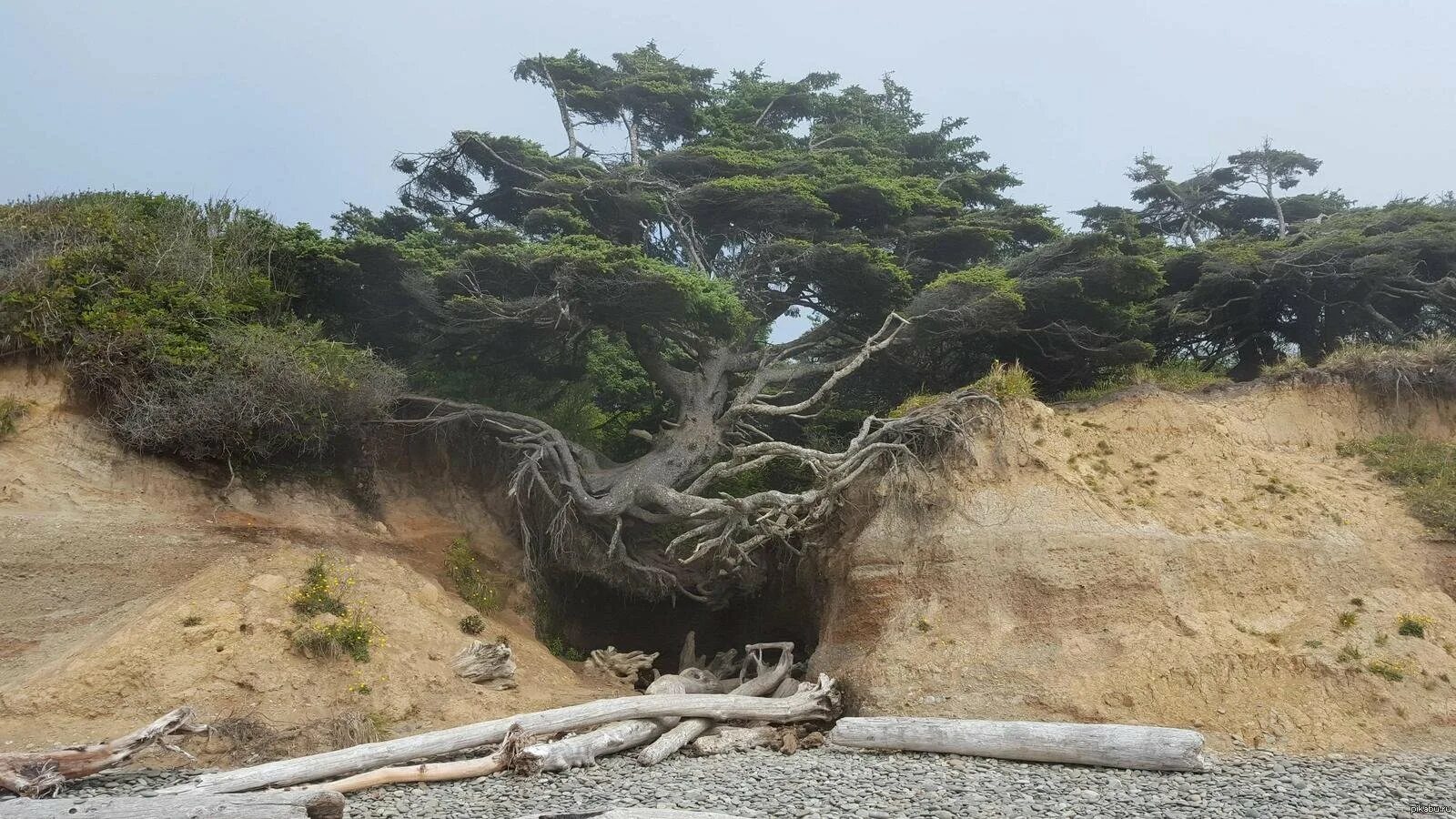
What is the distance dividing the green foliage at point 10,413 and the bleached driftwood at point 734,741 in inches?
429

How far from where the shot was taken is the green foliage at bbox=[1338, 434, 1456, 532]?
44.5 ft

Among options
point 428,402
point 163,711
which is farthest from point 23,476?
point 428,402

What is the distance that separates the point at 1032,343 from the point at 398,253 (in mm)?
12386

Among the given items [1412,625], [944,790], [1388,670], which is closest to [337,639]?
[944,790]

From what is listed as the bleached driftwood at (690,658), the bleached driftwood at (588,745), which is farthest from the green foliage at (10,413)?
the bleached driftwood at (690,658)

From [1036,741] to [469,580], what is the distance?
395 inches

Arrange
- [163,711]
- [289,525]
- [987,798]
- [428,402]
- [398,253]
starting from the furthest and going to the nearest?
[428,402] → [398,253] → [289,525] → [163,711] → [987,798]

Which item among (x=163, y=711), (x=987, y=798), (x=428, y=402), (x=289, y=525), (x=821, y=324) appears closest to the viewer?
(x=987, y=798)

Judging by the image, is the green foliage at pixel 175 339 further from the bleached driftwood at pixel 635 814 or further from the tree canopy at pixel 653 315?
the bleached driftwood at pixel 635 814

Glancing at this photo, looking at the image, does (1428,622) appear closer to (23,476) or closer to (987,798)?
(987,798)

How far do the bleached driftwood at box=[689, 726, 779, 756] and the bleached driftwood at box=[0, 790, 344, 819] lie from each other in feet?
17.0

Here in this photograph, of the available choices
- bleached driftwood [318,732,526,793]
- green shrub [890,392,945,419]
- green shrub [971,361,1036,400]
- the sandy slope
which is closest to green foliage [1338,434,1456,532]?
green shrub [971,361,1036,400]

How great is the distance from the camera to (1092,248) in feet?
54.9

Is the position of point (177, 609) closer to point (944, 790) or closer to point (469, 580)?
point (469, 580)
